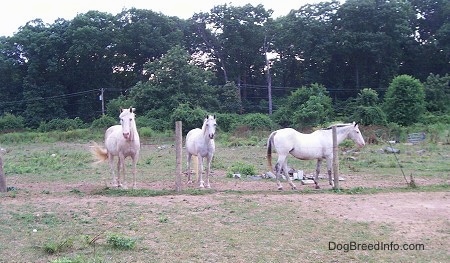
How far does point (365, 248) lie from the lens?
576 cm

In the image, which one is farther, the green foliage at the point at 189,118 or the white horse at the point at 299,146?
the green foliage at the point at 189,118

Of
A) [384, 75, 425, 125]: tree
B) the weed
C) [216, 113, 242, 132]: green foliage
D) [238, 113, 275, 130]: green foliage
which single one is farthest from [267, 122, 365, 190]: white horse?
[384, 75, 425, 125]: tree

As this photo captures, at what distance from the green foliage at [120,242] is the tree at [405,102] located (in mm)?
31660

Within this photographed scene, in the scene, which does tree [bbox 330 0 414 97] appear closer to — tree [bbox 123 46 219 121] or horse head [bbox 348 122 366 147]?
tree [bbox 123 46 219 121]

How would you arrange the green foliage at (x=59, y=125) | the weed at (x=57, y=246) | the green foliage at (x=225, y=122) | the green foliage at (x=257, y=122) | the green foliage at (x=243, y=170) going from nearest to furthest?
the weed at (x=57, y=246)
the green foliage at (x=243, y=170)
the green foliage at (x=257, y=122)
the green foliage at (x=225, y=122)
the green foliage at (x=59, y=125)

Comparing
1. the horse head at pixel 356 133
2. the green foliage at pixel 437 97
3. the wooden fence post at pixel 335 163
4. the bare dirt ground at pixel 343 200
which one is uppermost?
the green foliage at pixel 437 97

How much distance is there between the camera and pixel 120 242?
5.61 meters

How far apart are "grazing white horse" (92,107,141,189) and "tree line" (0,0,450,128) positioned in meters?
29.5

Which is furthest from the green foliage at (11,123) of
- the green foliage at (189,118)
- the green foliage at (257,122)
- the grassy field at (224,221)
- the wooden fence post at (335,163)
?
the wooden fence post at (335,163)

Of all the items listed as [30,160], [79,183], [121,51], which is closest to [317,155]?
[79,183]

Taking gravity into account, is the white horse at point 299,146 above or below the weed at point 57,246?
above

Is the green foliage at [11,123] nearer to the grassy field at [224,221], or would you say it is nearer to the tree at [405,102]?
the grassy field at [224,221]

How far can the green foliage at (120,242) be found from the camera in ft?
18.3

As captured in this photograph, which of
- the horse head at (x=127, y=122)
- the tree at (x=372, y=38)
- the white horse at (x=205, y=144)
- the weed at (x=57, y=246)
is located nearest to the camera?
the weed at (x=57, y=246)
